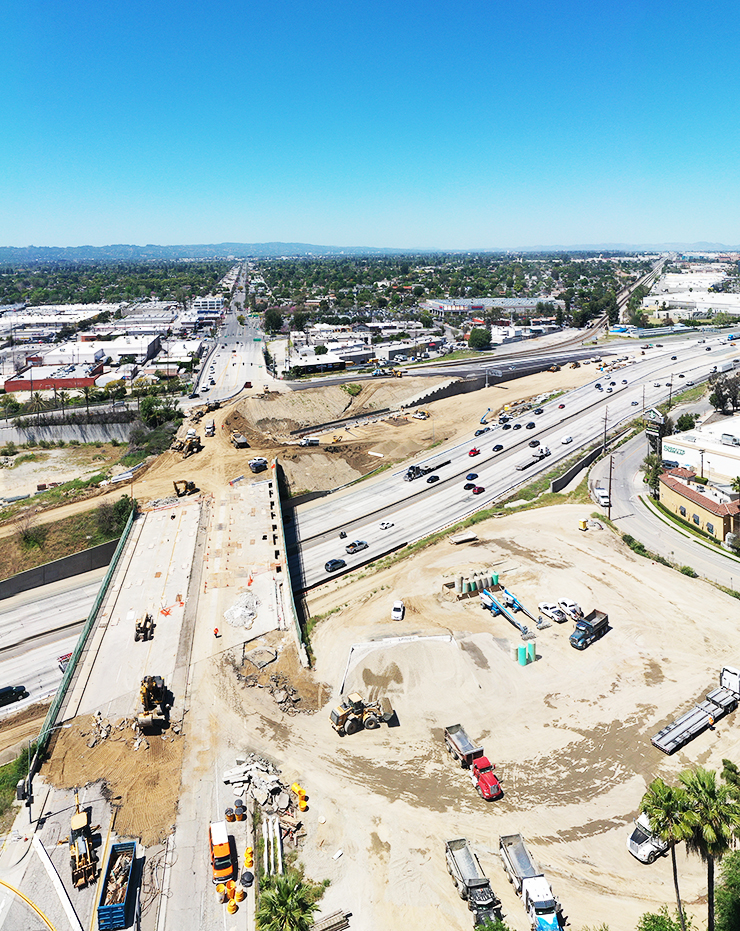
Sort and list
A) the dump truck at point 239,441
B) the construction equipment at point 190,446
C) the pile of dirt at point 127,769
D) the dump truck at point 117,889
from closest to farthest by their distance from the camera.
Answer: the dump truck at point 117,889 < the pile of dirt at point 127,769 < the construction equipment at point 190,446 < the dump truck at point 239,441

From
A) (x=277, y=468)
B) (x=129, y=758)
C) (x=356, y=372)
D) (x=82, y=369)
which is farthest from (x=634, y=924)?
(x=82, y=369)

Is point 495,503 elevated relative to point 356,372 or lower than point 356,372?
lower

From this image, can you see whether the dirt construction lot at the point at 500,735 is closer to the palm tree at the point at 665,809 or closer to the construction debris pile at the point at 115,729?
the construction debris pile at the point at 115,729

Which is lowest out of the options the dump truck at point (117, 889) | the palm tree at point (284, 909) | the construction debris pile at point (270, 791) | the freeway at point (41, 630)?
the freeway at point (41, 630)

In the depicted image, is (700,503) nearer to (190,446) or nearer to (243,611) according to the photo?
(243,611)

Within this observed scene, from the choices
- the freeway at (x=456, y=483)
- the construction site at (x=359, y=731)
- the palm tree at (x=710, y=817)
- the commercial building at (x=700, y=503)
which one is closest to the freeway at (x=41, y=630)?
the construction site at (x=359, y=731)

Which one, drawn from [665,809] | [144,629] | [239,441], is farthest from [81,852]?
[239,441]

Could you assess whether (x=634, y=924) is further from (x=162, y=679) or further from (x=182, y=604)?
(x=182, y=604)
